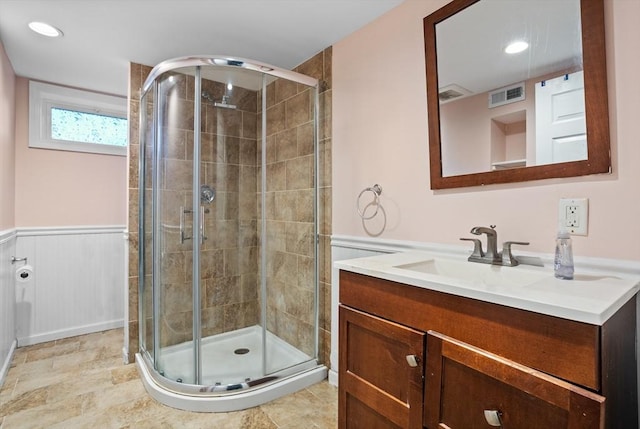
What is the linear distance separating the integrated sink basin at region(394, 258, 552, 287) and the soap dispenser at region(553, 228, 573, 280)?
0.07 metres

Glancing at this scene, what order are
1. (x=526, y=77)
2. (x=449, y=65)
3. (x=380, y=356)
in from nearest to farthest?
1. (x=380, y=356)
2. (x=526, y=77)
3. (x=449, y=65)

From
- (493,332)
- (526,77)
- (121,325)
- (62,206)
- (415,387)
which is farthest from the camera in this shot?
(121,325)

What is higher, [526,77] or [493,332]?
[526,77]

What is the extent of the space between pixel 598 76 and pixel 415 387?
121cm

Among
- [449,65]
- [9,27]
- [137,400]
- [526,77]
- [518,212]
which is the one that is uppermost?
[9,27]

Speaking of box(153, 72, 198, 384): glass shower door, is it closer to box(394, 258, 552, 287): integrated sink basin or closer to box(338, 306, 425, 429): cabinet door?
box(338, 306, 425, 429): cabinet door

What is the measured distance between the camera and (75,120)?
3.00 metres

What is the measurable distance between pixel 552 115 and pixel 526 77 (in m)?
0.20

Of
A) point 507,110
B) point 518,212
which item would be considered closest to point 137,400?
point 518,212

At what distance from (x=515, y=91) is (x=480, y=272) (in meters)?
0.75

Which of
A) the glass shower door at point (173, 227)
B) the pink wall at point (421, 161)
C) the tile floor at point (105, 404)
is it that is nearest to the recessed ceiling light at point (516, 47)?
the pink wall at point (421, 161)

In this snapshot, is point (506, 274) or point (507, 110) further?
point (507, 110)

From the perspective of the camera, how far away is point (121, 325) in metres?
3.21

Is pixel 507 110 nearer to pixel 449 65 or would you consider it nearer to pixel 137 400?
pixel 449 65
